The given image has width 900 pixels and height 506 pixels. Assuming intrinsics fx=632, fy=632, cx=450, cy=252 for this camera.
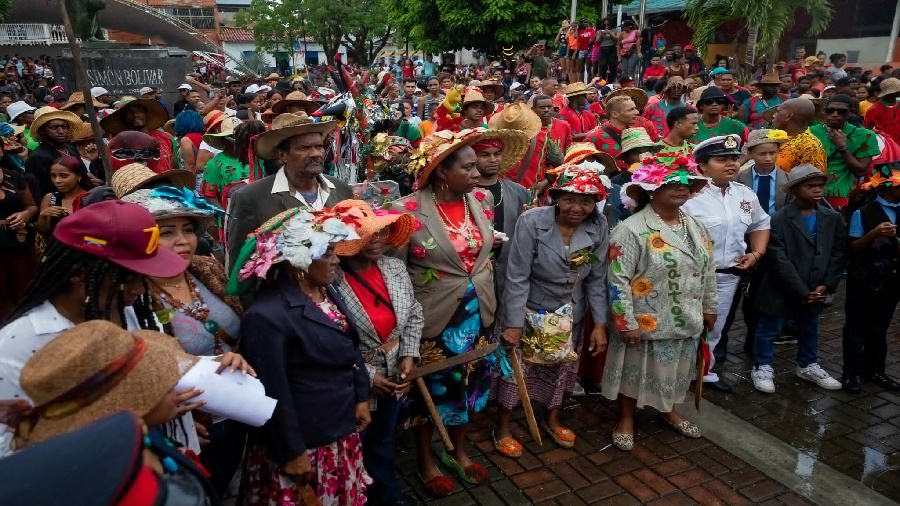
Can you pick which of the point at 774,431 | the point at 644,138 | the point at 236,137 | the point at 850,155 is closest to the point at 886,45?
the point at 850,155

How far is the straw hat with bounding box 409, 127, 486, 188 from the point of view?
375 centimetres

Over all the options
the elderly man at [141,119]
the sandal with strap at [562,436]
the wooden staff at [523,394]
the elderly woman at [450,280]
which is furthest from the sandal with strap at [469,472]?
the elderly man at [141,119]

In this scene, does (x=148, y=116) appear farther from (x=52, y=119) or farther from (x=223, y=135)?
(x=223, y=135)

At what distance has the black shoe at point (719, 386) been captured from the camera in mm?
5277

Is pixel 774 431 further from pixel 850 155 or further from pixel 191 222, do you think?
pixel 191 222

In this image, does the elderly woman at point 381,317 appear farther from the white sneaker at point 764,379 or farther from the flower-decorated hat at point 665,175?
the white sneaker at point 764,379

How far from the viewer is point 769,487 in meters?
3.97

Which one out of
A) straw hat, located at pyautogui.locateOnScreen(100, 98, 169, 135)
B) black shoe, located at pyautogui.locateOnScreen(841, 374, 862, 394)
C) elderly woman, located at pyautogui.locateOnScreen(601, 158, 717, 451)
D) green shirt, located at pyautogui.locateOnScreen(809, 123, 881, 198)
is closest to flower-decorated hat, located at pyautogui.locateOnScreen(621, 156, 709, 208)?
elderly woman, located at pyautogui.locateOnScreen(601, 158, 717, 451)

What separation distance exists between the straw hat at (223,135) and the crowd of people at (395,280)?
0.17 ft

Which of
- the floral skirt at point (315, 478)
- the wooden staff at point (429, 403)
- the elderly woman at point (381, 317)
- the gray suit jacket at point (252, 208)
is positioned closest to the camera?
the floral skirt at point (315, 478)

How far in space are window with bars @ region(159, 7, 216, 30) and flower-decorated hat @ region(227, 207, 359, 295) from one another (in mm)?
59108

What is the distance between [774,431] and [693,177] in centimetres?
205

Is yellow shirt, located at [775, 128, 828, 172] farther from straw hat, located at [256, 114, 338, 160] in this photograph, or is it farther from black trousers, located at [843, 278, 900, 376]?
straw hat, located at [256, 114, 338, 160]

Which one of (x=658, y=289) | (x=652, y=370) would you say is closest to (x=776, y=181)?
(x=658, y=289)
